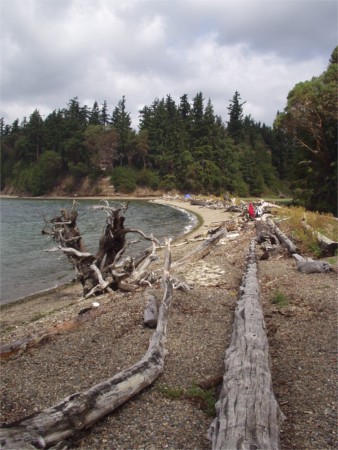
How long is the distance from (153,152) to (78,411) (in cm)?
8810

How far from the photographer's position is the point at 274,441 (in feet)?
11.5

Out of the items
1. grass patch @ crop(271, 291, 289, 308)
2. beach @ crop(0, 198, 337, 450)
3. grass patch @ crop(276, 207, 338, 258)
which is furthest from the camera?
grass patch @ crop(276, 207, 338, 258)

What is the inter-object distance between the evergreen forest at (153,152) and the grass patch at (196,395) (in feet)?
181

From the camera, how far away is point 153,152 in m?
89.9

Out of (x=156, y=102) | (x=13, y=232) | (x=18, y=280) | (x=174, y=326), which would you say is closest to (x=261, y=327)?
(x=174, y=326)

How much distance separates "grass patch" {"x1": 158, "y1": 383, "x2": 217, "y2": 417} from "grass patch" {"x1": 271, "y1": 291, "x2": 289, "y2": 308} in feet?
12.3

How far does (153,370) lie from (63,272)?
12.4m

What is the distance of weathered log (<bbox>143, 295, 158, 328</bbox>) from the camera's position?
7.07 meters

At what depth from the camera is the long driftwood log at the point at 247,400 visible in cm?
349

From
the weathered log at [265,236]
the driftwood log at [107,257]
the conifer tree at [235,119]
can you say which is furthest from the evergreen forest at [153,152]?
the driftwood log at [107,257]

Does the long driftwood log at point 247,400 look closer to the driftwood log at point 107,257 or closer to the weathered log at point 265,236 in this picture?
the driftwood log at point 107,257

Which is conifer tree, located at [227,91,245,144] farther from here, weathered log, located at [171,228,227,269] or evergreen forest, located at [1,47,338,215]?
weathered log, located at [171,228,227,269]

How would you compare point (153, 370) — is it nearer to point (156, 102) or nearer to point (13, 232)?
point (13, 232)

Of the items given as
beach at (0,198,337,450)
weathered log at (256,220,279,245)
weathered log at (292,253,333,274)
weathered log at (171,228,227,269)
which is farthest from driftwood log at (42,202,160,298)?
weathered log at (256,220,279,245)
